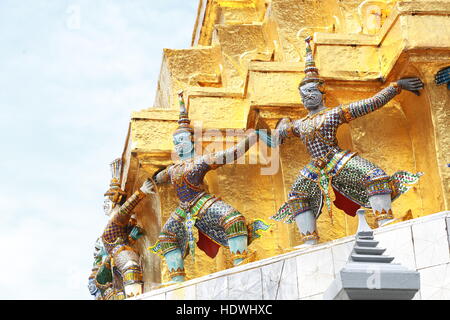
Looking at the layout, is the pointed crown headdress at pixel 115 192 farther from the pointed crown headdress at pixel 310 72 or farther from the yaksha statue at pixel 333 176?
the pointed crown headdress at pixel 310 72

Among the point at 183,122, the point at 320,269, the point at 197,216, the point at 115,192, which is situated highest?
the point at 183,122

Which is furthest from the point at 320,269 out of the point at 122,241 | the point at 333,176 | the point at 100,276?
the point at 100,276

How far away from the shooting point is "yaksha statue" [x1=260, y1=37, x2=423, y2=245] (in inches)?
397

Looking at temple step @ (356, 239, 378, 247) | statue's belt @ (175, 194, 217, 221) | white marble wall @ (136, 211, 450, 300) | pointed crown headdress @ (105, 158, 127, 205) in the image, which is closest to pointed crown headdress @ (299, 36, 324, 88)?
statue's belt @ (175, 194, 217, 221)

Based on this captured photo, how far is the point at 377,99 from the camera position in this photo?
10406 mm

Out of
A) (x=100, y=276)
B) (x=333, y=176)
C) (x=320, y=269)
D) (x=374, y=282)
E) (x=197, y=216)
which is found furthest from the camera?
(x=100, y=276)

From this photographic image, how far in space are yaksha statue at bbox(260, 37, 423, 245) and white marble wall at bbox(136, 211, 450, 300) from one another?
111cm

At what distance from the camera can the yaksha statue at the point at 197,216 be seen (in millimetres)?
10828

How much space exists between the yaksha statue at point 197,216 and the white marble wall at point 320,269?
1370mm

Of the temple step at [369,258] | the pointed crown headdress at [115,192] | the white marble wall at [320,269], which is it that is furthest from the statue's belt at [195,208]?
the temple step at [369,258]

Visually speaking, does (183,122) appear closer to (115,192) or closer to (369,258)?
(115,192)

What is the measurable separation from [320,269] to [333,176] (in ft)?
5.56

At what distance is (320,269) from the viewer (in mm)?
8875
